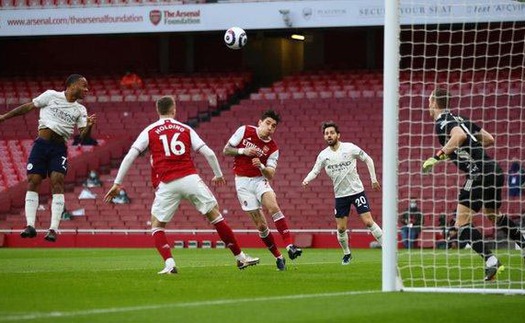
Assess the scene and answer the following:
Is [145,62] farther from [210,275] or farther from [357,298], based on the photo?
[357,298]

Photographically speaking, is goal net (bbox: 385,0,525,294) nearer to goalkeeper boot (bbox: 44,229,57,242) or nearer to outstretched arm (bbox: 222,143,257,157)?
outstretched arm (bbox: 222,143,257,157)

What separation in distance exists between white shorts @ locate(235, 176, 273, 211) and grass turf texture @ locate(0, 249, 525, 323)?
1557mm

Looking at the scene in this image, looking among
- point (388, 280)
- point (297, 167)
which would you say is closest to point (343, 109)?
point (297, 167)

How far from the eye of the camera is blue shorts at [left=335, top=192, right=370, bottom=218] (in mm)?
18062

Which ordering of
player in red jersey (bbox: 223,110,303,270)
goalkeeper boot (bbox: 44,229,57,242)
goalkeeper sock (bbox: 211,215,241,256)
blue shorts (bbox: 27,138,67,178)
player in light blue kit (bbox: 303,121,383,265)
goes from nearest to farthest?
goalkeeper sock (bbox: 211,215,241,256) → goalkeeper boot (bbox: 44,229,57,242) → player in red jersey (bbox: 223,110,303,270) → blue shorts (bbox: 27,138,67,178) → player in light blue kit (bbox: 303,121,383,265)

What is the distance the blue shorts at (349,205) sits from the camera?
1806 centimetres

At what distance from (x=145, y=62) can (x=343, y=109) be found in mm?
10913

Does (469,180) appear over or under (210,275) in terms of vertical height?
over

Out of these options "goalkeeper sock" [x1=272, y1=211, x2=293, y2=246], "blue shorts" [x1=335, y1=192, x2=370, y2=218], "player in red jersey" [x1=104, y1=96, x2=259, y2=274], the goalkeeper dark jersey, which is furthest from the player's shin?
the goalkeeper dark jersey

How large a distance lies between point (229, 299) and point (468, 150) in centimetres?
402

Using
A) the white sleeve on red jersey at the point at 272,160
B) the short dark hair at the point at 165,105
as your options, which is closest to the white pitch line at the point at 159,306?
the short dark hair at the point at 165,105

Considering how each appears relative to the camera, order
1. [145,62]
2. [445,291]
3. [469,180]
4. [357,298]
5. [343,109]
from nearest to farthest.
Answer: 1. [357,298]
2. [445,291]
3. [469,180]
4. [343,109]
5. [145,62]

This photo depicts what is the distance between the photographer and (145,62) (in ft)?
141

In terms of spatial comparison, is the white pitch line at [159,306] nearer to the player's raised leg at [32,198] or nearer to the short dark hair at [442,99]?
the short dark hair at [442,99]
